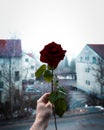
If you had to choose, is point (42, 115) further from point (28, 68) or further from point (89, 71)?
point (89, 71)

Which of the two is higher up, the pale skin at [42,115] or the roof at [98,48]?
the roof at [98,48]

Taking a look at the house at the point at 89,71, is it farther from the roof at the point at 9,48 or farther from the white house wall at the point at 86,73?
the roof at the point at 9,48

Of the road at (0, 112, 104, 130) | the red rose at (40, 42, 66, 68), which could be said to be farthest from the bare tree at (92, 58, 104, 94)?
the red rose at (40, 42, 66, 68)

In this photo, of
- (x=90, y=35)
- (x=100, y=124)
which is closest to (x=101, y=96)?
(x=100, y=124)

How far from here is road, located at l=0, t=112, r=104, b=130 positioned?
Answer: 138 cm

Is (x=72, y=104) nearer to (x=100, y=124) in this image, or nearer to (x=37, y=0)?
(x=100, y=124)

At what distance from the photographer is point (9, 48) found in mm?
1374

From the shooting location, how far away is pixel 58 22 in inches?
58.6

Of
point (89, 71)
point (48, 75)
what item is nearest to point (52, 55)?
point (48, 75)

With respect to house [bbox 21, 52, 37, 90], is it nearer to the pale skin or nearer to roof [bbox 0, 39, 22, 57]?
roof [bbox 0, 39, 22, 57]

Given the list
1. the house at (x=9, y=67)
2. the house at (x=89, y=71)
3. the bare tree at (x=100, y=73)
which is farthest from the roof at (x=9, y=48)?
the bare tree at (x=100, y=73)

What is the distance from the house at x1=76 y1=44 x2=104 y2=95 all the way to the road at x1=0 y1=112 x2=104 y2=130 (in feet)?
0.58

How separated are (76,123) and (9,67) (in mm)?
565

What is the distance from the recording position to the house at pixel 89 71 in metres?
1.44
